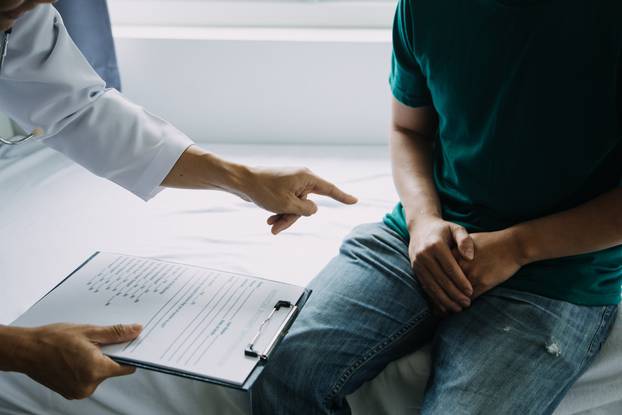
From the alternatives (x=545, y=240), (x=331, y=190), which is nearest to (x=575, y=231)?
(x=545, y=240)

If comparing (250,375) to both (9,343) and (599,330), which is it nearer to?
(9,343)

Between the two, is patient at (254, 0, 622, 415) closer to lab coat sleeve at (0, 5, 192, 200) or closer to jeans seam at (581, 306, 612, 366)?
jeans seam at (581, 306, 612, 366)

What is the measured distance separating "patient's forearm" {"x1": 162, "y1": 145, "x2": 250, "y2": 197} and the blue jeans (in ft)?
0.80

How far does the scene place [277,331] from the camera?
0.83 m

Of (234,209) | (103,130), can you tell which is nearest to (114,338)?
(103,130)

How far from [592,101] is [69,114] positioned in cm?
85

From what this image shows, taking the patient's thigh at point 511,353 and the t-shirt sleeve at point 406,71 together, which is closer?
the patient's thigh at point 511,353

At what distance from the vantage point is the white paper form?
0.79 meters

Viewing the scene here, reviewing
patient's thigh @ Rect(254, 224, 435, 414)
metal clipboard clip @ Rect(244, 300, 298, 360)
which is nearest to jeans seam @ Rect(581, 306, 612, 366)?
patient's thigh @ Rect(254, 224, 435, 414)

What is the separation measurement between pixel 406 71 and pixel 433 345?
1.55 feet

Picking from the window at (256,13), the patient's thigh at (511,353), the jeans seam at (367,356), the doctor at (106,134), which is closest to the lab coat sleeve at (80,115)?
the doctor at (106,134)

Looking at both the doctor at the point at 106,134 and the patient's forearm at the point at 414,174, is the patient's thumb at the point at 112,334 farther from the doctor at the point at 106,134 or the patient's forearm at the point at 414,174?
the patient's forearm at the point at 414,174

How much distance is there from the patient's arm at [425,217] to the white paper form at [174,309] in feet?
0.68

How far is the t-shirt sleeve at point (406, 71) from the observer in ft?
3.51
